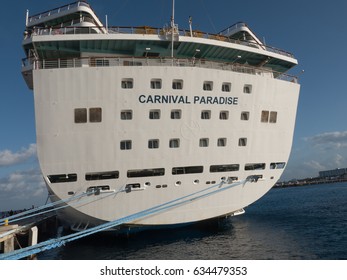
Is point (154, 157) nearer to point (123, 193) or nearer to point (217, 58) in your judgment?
point (123, 193)

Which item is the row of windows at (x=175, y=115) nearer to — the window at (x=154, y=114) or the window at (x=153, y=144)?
the window at (x=154, y=114)

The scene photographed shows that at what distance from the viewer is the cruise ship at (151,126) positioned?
1102cm

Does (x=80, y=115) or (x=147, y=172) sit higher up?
(x=80, y=115)

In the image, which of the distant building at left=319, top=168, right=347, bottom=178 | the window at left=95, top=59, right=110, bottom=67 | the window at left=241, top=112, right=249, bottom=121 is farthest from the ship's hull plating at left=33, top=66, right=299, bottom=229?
the distant building at left=319, top=168, right=347, bottom=178

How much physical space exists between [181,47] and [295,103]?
6.90m

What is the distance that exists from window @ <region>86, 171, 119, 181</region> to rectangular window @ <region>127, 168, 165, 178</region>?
57 centimetres

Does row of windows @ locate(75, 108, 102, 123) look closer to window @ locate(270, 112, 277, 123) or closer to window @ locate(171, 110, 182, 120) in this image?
window @ locate(171, 110, 182, 120)

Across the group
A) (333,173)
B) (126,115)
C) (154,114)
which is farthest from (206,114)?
(333,173)

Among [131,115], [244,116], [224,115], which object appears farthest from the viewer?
[244,116]

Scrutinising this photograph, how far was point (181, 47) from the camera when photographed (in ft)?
44.0

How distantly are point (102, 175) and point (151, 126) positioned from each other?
285 centimetres

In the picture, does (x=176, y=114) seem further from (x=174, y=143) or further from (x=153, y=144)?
(x=153, y=144)

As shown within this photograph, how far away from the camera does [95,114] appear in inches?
440

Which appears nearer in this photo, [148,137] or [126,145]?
[126,145]
